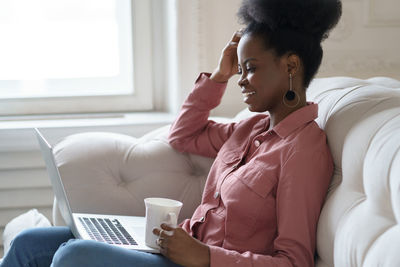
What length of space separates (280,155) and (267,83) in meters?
0.18

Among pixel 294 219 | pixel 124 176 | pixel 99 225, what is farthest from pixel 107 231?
pixel 294 219

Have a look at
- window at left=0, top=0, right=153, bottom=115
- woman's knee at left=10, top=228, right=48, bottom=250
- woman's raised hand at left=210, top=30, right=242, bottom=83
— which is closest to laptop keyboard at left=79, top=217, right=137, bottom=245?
woman's knee at left=10, top=228, right=48, bottom=250

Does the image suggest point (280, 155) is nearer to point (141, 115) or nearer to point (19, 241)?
point (19, 241)

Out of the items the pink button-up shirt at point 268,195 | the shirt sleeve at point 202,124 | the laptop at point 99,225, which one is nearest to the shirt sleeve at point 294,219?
the pink button-up shirt at point 268,195

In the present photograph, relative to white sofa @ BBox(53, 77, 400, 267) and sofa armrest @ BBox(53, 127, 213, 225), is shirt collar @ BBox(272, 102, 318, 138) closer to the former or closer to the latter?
white sofa @ BBox(53, 77, 400, 267)

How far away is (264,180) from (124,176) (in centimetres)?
63

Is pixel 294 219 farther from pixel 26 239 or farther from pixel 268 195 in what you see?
pixel 26 239

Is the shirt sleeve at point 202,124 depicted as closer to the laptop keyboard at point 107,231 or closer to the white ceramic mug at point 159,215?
the laptop keyboard at point 107,231

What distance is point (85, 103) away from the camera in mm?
2445

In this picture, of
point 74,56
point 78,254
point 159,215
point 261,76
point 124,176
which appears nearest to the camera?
point 78,254

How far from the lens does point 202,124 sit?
5.57 feet

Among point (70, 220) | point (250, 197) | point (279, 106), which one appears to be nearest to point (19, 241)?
point (70, 220)

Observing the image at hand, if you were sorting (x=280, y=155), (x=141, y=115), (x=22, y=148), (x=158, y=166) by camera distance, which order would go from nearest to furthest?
(x=280, y=155), (x=158, y=166), (x=22, y=148), (x=141, y=115)

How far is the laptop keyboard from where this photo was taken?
1329 millimetres
